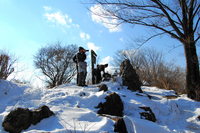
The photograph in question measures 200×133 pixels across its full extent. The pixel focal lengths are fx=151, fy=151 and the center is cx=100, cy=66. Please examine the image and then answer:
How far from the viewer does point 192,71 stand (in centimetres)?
700

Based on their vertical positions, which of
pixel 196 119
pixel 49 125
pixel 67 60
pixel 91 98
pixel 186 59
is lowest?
pixel 196 119

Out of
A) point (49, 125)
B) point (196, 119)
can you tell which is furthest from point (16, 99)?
point (196, 119)

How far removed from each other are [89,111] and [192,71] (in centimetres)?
551

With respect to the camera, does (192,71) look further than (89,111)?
Yes

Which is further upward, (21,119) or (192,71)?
(192,71)

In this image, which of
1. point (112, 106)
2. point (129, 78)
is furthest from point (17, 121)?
point (129, 78)

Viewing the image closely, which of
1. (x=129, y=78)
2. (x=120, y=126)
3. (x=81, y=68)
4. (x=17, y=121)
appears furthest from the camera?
(x=129, y=78)

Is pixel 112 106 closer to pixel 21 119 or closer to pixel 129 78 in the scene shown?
pixel 21 119

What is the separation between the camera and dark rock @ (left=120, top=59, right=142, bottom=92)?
25.3 feet

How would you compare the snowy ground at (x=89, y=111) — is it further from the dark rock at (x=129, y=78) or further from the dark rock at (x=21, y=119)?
the dark rock at (x=129, y=78)

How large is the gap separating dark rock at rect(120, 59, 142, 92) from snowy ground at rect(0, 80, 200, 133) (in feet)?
1.71

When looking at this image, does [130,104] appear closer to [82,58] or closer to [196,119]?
[196,119]

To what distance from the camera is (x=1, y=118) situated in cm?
356

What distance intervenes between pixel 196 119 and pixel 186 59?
3.13 m
